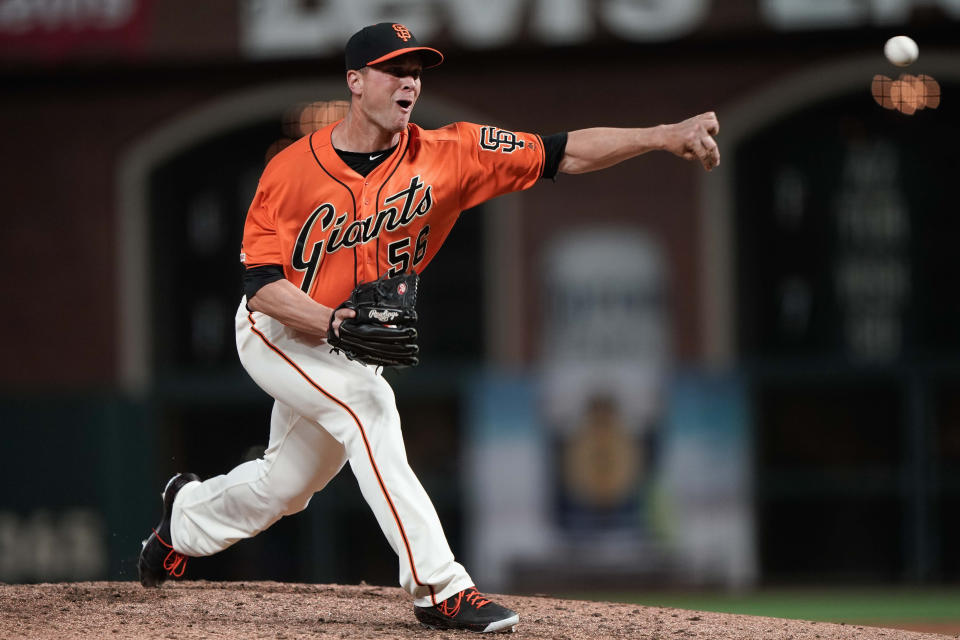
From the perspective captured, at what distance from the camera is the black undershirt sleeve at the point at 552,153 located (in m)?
4.45

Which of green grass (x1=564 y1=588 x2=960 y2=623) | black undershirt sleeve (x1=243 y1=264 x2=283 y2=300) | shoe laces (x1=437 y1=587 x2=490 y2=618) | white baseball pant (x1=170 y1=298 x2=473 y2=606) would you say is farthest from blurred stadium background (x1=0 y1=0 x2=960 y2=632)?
black undershirt sleeve (x1=243 y1=264 x2=283 y2=300)

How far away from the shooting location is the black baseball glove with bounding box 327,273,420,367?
409 cm

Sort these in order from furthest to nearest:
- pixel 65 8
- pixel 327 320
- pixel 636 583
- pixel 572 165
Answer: pixel 65 8, pixel 636 583, pixel 572 165, pixel 327 320

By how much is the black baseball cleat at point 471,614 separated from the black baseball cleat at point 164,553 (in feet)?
3.51

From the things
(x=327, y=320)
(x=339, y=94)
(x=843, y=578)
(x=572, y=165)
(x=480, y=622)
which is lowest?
(x=843, y=578)

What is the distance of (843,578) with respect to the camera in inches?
385

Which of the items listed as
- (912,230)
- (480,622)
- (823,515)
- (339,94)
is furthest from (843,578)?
(480,622)

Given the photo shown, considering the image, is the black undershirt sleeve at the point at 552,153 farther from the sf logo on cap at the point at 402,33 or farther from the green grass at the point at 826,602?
the green grass at the point at 826,602

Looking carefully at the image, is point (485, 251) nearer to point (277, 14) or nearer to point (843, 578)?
point (277, 14)

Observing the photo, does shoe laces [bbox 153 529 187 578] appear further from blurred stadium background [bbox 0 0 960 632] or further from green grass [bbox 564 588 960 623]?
blurred stadium background [bbox 0 0 960 632]

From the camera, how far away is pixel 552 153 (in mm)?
4445

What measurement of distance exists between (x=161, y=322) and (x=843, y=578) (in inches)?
202

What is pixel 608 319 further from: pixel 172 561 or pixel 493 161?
pixel 493 161

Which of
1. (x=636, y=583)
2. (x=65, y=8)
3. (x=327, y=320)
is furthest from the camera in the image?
(x=65, y=8)
